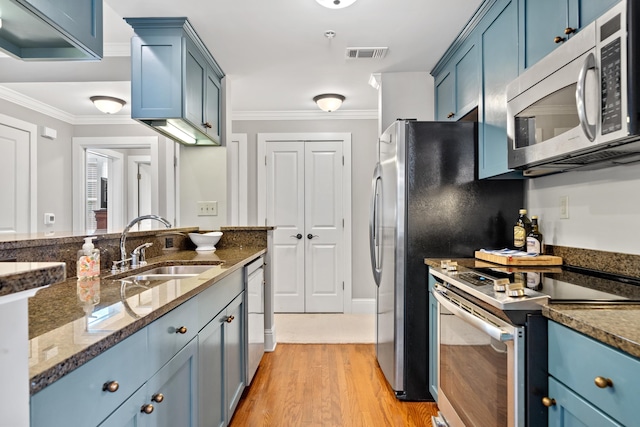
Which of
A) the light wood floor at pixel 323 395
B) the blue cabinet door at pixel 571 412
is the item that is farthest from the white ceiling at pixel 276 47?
the light wood floor at pixel 323 395

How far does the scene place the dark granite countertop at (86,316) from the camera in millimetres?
675

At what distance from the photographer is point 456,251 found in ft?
7.50

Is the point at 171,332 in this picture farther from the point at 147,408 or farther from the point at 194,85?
the point at 194,85

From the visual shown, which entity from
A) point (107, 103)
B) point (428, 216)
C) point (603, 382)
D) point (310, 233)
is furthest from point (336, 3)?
point (310, 233)

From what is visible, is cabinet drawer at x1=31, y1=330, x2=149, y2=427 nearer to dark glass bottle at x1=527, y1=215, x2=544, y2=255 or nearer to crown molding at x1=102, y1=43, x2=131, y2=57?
dark glass bottle at x1=527, y1=215, x2=544, y2=255

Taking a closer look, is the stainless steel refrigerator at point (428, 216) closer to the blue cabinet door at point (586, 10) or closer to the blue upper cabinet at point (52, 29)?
the blue cabinet door at point (586, 10)

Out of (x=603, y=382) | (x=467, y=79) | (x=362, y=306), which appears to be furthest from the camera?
(x=362, y=306)

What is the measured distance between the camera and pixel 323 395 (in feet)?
7.88

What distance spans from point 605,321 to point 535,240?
1.20 meters

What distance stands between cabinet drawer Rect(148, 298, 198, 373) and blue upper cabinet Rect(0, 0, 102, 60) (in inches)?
41.1

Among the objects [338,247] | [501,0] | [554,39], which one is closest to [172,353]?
[554,39]

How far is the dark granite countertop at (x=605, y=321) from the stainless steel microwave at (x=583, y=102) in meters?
0.54

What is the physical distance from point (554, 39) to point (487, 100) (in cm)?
66

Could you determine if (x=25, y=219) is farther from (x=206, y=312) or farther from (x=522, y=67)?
(x=522, y=67)
